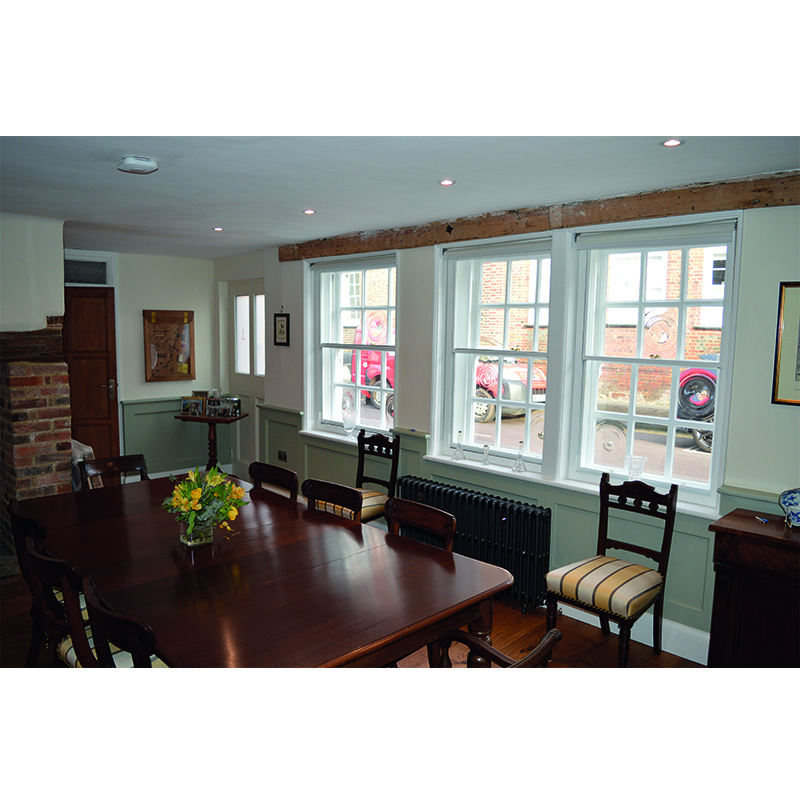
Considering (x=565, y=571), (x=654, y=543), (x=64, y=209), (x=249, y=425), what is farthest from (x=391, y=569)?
(x=249, y=425)

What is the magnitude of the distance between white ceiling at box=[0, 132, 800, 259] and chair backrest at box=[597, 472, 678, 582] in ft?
5.13

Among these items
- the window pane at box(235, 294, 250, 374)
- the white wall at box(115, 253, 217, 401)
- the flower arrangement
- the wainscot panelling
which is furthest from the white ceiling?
the wainscot panelling

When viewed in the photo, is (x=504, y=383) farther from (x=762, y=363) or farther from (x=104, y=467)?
(x=104, y=467)

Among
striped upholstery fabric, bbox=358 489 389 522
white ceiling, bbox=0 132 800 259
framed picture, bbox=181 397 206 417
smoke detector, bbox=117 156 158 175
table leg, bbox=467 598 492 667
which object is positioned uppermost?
white ceiling, bbox=0 132 800 259

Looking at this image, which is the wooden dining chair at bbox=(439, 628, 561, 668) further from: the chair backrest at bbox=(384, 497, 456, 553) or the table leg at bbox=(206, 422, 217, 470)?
the table leg at bbox=(206, 422, 217, 470)

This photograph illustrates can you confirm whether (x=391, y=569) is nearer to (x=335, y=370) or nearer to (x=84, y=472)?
(x=84, y=472)

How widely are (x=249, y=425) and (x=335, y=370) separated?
69.2 inches

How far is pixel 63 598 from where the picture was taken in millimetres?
2221

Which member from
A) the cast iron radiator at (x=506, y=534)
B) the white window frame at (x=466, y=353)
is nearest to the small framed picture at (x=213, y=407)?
the white window frame at (x=466, y=353)

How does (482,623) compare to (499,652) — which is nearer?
(499,652)

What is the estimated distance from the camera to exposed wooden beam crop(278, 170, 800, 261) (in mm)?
2841

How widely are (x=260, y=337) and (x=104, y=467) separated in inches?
→ 125

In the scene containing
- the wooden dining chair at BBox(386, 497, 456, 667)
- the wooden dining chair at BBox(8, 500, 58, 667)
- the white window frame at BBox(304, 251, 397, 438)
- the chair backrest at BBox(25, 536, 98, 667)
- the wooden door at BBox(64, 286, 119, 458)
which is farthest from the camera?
the wooden door at BBox(64, 286, 119, 458)

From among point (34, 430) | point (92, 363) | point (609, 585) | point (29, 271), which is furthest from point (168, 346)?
point (609, 585)
